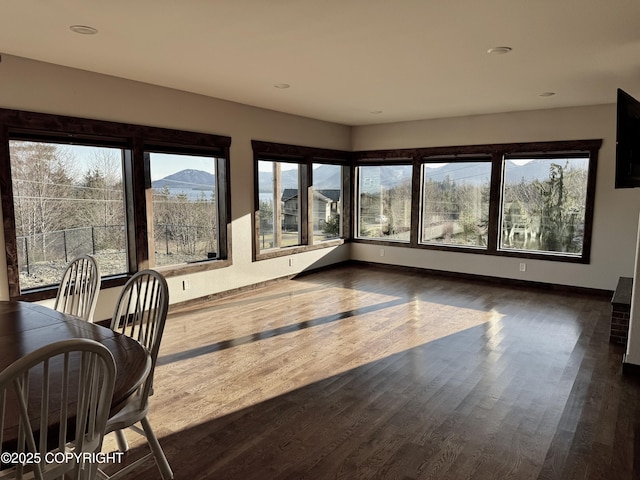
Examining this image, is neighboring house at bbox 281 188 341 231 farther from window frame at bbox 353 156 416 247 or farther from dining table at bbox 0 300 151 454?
dining table at bbox 0 300 151 454

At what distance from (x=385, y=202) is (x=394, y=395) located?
5.28 metres

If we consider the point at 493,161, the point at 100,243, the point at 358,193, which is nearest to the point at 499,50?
the point at 493,161

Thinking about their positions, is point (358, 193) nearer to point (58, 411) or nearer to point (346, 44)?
point (346, 44)

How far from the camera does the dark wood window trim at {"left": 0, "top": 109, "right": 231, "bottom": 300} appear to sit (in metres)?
3.82

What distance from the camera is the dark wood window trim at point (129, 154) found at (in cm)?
382

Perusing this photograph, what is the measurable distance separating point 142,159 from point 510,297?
5015mm

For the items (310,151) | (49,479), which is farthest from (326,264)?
(49,479)

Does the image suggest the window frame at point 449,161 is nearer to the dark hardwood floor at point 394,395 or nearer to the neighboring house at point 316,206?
the neighboring house at point 316,206

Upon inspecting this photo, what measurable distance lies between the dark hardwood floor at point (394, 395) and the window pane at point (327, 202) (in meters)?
2.60

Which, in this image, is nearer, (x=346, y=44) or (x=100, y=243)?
(x=346, y=44)

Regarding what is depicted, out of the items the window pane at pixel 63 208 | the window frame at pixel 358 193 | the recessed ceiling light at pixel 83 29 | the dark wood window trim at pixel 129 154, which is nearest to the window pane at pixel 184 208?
the dark wood window trim at pixel 129 154

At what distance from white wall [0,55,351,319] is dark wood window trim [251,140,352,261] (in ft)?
0.34

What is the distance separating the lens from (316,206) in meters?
7.62

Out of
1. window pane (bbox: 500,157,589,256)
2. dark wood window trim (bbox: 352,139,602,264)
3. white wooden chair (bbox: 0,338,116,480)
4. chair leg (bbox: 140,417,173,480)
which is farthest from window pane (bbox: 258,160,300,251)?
white wooden chair (bbox: 0,338,116,480)
